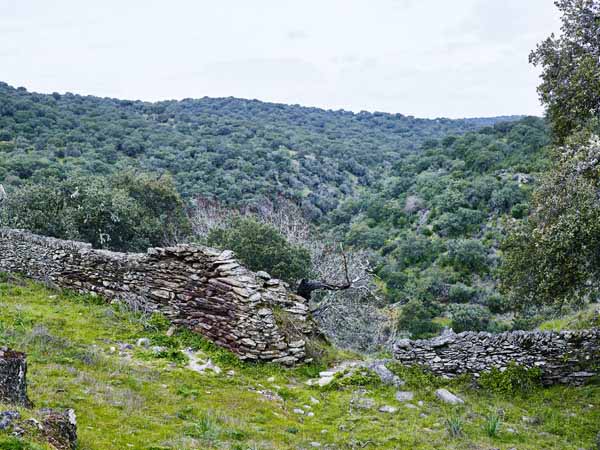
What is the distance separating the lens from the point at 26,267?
520 inches

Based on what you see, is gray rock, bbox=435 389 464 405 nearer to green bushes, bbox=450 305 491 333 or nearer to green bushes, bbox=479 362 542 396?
green bushes, bbox=479 362 542 396

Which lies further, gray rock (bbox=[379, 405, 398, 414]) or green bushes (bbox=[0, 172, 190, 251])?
green bushes (bbox=[0, 172, 190, 251])

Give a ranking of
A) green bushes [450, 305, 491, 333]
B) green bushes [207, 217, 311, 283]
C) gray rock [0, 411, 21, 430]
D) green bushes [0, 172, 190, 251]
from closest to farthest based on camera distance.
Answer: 1. gray rock [0, 411, 21, 430]
2. green bushes [207, 217, 311, 283]
3. green bushes [0, 172, 190, 251]
4. green bushes [450, 305, 491, 333]

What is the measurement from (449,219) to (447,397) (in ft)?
101

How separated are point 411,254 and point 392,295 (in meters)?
6.01

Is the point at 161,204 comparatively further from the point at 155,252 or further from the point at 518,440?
the point at 518,440

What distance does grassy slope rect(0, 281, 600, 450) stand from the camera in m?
6.38

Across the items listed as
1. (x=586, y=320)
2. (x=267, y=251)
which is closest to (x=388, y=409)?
(x=586, y=320)

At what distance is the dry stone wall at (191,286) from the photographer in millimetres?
10250

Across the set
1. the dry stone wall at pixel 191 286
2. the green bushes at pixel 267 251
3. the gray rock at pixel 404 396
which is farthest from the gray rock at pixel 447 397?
the green bushes at pixel 267 251

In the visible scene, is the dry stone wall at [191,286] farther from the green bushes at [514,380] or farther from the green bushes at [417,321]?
the green bushes at [417,321]

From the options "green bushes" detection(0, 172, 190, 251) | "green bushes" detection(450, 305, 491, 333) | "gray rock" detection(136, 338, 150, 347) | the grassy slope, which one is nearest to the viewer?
the grassy slope

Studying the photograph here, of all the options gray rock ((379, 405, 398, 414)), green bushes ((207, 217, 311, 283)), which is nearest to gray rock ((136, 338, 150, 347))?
gray rock ((379, 405, 398, 414))

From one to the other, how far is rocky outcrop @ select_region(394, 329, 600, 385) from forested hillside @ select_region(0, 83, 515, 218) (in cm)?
2610
